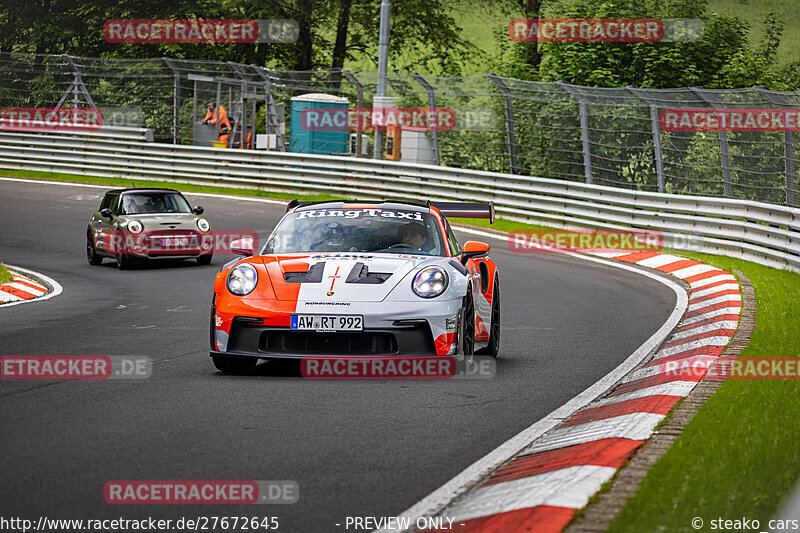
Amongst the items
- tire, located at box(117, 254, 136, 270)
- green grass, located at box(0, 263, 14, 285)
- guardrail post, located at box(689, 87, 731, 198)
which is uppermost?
guardrail post, located at box(689, 87, 731, 198)

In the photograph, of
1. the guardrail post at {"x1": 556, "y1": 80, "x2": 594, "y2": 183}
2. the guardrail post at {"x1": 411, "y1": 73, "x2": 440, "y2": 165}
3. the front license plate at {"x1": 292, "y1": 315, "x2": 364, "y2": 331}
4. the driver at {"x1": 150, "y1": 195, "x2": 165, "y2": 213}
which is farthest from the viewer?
the guardrail post at {"x1": 411, "y1": 73, "x2": 440, "y2": 165}

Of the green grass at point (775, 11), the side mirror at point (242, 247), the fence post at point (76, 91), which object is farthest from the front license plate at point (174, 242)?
the green grass at point (775, 11)

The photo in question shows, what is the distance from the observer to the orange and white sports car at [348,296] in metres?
8.05

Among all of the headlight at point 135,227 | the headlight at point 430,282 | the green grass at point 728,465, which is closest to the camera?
the green grass at point 728,465

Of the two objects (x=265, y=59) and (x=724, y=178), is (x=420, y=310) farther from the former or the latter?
(x=265, y=59)

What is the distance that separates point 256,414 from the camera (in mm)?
6824

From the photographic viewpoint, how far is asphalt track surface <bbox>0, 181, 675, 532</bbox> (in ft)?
16.6

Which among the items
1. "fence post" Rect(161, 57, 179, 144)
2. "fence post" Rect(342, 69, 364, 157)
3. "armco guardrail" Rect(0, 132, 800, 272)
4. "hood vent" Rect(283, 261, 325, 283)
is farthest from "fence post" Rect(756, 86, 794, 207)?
"fence post" Rect(161, 57, 179, 144)

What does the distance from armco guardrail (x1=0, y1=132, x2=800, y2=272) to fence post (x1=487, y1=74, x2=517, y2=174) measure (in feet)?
2.46

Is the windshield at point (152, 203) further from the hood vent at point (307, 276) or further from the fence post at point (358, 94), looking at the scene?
the hood vent at point (307, 276)

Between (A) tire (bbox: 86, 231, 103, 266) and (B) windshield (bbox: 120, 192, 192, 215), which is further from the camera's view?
(B) windshield (bbox: 120, 192, 192, 215)

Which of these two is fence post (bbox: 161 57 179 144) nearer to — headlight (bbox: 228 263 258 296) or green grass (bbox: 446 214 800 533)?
headlight (bbox: 228 263 258 296)

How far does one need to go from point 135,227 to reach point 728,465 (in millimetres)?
14363

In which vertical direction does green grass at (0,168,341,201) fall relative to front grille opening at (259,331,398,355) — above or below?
below
